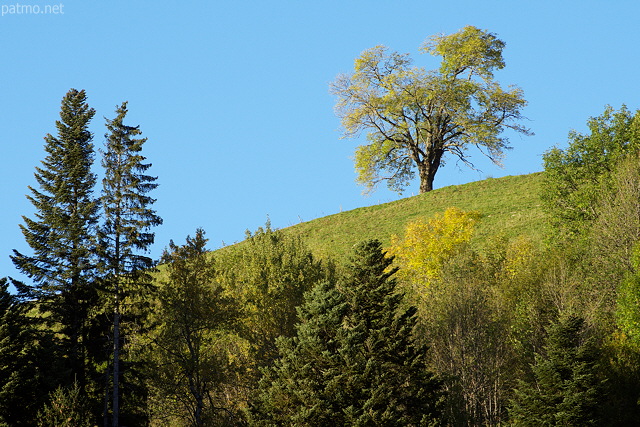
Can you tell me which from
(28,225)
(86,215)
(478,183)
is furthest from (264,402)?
(478,183)

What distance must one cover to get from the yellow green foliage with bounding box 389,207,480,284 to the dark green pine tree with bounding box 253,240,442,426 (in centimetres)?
1295

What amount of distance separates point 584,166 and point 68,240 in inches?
1380

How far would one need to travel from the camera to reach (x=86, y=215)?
4753cm

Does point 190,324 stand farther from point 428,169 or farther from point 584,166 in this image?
point 428,169

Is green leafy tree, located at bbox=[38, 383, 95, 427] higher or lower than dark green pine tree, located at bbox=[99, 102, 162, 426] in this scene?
lower

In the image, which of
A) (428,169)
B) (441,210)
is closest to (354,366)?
(441,210)

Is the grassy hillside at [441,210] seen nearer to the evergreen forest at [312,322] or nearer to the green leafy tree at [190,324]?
the evergreen forest at [312,322]

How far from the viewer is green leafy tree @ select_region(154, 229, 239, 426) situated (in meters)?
41.2

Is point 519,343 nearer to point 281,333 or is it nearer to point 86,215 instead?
point 281,333

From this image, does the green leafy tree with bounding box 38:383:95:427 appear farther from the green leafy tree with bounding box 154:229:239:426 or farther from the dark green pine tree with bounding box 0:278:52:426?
the green leafy tree with bounding box 154:229:239:426

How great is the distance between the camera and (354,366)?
35.2 m

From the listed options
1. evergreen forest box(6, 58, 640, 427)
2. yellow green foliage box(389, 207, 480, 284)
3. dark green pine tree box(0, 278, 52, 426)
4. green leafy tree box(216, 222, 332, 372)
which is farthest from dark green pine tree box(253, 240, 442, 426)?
yellow green foliage box(389, 207, 480, 284)

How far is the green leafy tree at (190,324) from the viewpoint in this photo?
4116 centimetres

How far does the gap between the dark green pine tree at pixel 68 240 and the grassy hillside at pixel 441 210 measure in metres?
22.5
